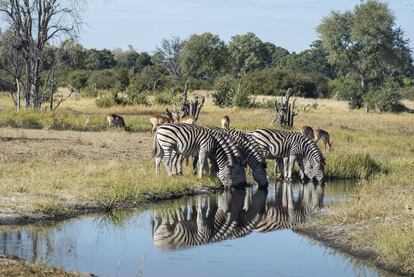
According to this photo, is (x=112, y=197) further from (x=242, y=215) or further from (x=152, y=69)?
(x=152, y=69)

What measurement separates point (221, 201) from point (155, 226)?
3.40 meters

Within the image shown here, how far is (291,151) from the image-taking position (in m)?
20.4

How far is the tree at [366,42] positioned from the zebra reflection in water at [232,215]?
177ft

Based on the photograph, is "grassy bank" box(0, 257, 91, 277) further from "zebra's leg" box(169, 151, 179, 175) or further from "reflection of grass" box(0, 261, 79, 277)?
"zebra's leg" box(169, 151, 179, 175)

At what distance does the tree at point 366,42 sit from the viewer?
71188 millimetres

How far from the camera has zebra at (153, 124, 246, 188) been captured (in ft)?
60.0

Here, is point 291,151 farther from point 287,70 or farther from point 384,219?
point 287,70

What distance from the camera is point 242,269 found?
1095 cm

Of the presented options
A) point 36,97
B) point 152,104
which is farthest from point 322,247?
point 152,104

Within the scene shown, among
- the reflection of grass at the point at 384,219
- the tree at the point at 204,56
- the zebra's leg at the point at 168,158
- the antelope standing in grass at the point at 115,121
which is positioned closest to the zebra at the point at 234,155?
the zebra's leg at the point at 168,158

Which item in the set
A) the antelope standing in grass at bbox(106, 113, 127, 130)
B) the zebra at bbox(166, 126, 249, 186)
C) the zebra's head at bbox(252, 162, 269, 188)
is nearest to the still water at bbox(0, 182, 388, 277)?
the zebra at bbox(166, 126, 249, 186)

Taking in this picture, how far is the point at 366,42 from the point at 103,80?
2497 cm

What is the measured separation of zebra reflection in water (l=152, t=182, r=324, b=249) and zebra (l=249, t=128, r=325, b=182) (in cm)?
130

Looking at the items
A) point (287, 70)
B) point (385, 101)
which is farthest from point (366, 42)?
point (385, 101)
